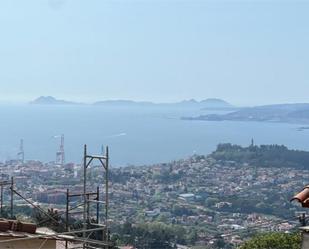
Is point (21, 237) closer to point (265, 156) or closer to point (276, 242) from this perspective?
point (276, 242)

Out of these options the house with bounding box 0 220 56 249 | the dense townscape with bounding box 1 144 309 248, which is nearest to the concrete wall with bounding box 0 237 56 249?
the house with bounding box 0 220 56 249

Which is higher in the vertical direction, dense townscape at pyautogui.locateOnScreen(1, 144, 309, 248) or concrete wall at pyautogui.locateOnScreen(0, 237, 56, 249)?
concrete wall at pyautogui.locateOnScreen(0, 237, 56, 249)

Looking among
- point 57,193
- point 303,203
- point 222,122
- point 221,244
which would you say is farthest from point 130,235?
point 222,122

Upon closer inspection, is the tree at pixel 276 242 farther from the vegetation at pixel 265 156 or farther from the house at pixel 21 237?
the vegetation at pixel 265 156

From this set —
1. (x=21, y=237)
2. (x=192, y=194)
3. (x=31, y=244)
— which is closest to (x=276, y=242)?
(x=31, y=244)

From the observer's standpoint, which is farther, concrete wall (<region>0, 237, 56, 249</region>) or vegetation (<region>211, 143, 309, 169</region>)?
vegetation (<region>211, 143, 309, 169</region>)

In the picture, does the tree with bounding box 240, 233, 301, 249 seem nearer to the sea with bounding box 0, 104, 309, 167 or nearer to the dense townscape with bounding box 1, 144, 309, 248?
the dense townscape with bounding box 1, 144, 309, 248
